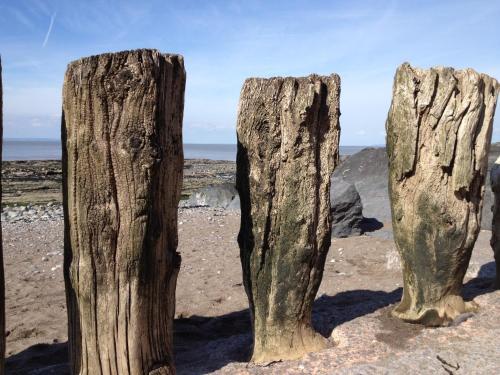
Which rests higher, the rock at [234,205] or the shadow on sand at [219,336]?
the rock at [234,205]

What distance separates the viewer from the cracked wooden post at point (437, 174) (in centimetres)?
507

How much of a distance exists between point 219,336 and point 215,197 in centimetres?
1028

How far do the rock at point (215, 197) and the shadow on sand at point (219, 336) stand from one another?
889 cm

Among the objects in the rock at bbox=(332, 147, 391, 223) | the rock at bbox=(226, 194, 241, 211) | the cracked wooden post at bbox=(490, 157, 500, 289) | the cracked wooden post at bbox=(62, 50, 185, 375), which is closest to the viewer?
the cracked wooden post at bbox=(62, 50, 185, 375)

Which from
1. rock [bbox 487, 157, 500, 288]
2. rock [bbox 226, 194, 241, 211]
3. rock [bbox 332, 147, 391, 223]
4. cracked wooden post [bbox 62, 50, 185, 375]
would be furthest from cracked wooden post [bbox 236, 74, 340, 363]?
rock [bbox 226, 194, 241, 211]

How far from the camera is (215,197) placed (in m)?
16.2

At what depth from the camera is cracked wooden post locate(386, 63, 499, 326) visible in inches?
200

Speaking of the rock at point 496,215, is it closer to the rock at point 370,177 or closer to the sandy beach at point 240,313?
the sandy beach at point 240,313

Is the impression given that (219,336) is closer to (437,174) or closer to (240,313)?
(240,313)

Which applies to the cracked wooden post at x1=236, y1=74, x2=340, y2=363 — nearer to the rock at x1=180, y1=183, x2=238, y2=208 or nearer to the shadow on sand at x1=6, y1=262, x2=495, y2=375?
the shadow on sand at x1=6, y1=262, x2=495, y2=375

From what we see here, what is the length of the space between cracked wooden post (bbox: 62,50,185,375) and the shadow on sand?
33.6 inches

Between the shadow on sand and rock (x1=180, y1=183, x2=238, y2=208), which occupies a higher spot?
rock (x1=180, y1=183, x2=238, y2=208)

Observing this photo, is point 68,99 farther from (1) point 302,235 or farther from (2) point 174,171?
(1) point 302,235

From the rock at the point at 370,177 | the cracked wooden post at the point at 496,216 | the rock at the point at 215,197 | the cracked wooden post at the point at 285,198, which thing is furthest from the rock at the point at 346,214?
the cracked wooden post at the point at 285,198
